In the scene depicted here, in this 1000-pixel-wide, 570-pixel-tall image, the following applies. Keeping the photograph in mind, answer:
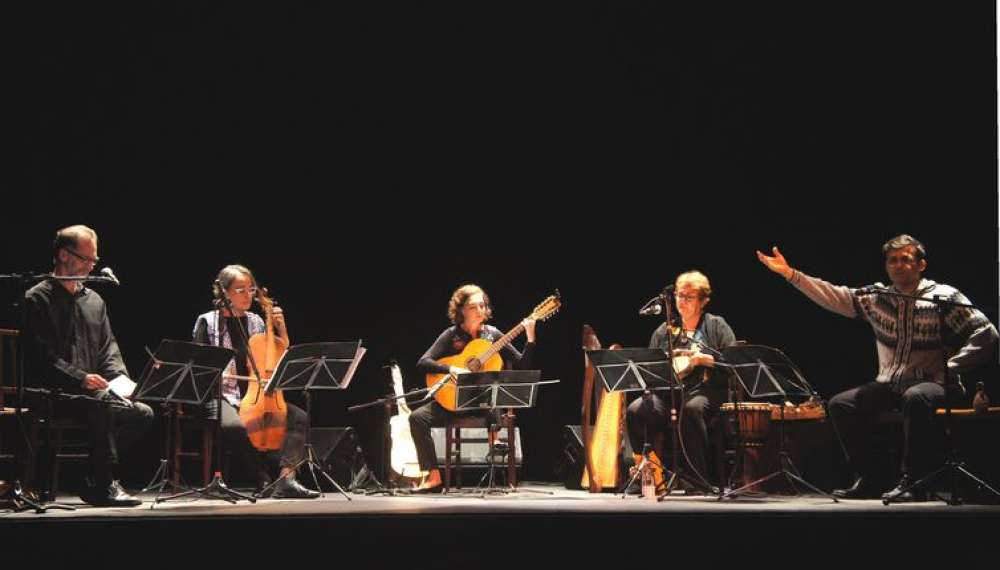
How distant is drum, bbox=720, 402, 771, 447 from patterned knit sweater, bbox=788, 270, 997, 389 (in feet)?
2.39

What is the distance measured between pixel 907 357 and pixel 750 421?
3.19 ft

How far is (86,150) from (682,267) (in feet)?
15.0

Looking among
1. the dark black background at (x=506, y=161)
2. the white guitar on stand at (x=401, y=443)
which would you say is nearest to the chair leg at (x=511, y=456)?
the white guitar on stand at (x=401, y=443)

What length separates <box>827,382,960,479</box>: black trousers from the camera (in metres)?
5.34

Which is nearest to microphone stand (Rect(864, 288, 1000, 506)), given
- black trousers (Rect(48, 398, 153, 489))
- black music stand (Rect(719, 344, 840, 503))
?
black music stand (Rect(719, 344, 840, 503))

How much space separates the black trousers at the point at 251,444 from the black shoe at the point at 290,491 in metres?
0.16

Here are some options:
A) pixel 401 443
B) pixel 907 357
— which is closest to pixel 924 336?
pixel 907 357

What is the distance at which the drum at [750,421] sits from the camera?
6.06 meters

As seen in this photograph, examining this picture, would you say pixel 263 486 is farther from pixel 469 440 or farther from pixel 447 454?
pixel 469 440

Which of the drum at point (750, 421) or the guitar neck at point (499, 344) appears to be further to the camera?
the guitar neck at point (499, 344)

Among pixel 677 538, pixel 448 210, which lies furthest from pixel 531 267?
pixel 677 538

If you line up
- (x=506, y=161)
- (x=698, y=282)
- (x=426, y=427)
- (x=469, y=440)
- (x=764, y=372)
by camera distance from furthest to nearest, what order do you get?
(x=506, y=161) → (x=469, y=440) → (x=426, y=427) → (x=698, y=282) → (x=764, y=372)

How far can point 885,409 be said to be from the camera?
5.65 meters

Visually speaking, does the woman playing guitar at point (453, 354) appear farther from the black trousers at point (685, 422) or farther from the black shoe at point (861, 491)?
the black shoe at point (861, 491)
